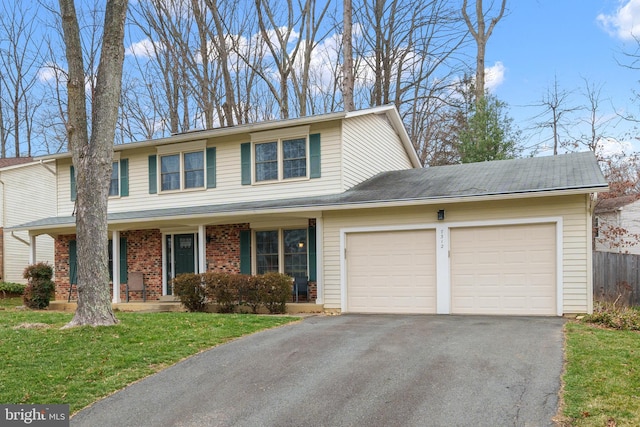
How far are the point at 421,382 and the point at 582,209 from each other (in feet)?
20.0

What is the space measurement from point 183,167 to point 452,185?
7768 mm

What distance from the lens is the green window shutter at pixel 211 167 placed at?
14.6m

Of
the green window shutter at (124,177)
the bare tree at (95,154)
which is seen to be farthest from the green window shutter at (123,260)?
the bare tree at (95,154)

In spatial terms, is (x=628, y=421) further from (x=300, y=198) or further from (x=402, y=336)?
(x=300, y=198)

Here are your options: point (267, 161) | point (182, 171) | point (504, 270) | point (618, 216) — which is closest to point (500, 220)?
point (504, 270)

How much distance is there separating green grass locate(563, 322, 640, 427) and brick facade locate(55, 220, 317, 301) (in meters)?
7.26

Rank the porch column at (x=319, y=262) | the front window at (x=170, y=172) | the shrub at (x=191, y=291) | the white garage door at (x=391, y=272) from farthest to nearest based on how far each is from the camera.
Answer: the front window at (x=170, y=172) < the shrub at (x=191, y=291) < the porch column at (x=319, y=262) < the white garage door at (x=391, y=272)

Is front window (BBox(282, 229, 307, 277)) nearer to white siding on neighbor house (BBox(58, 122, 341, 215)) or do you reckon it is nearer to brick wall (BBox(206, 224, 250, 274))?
white siding on neighbor house (BBox(58, 122, 341, 215))

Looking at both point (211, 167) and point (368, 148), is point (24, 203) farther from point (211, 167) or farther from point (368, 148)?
point (368, 148)

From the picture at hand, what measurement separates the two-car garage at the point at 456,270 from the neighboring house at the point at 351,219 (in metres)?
0.02

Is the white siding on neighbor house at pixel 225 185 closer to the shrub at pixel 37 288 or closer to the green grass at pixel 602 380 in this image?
the shrub at pixel 37 288

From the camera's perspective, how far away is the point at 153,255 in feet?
50.6

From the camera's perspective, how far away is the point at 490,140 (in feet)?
63.0

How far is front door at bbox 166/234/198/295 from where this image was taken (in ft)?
49.3
